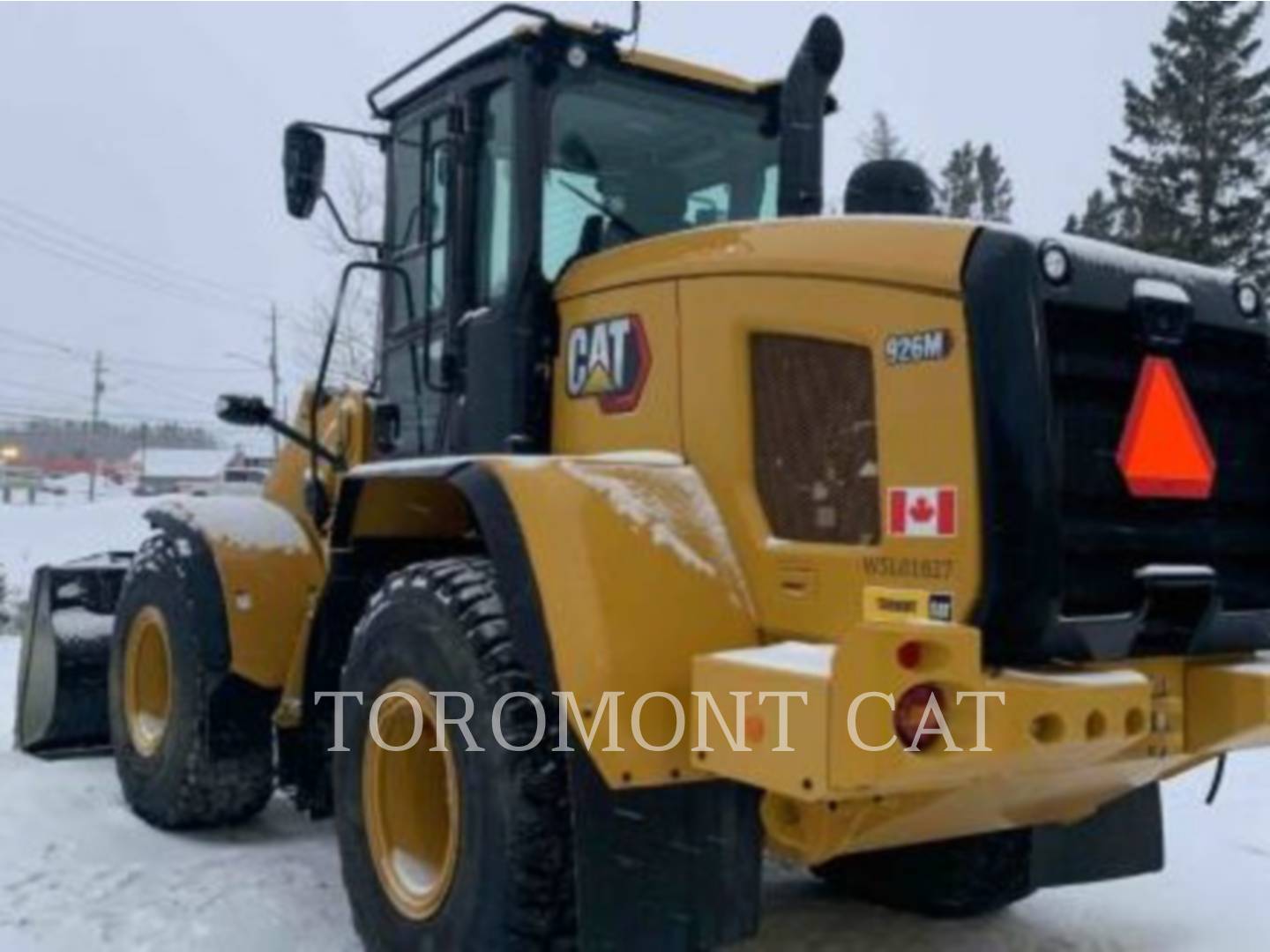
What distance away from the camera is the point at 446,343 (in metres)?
5.07

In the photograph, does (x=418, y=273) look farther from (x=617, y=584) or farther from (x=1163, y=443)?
(x=1163, y=443)

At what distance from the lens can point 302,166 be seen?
18.0ft

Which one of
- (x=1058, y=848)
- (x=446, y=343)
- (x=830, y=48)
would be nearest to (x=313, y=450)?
(x=446, y=343)

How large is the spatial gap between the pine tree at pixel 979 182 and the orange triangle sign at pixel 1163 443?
34970 millimetres

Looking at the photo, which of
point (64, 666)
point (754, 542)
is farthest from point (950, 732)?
point (64, 666)

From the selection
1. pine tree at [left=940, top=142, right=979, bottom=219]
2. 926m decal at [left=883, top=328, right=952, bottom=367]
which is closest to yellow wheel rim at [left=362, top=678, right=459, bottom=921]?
926m decal at [left=883, top=328, right=952, bottom=367]

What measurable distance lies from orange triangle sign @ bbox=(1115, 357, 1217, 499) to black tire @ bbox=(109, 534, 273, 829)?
3.49 m

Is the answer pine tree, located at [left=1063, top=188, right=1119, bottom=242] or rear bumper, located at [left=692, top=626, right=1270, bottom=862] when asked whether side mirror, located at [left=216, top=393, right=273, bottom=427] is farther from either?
pine tree, located at [left=1063, top=188, right=1119, bottom=242]

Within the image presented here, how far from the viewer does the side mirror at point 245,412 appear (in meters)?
5.70

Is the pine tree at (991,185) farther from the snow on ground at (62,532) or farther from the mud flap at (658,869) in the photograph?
the mud flap at (658,869)

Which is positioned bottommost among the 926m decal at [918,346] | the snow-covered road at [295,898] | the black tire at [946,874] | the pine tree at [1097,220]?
the snow-covered road at [295,898]

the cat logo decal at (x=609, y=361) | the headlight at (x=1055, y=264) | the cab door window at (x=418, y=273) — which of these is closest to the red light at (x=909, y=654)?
the headlight at (x=1055, y=264)

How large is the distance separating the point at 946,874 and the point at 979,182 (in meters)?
36.4

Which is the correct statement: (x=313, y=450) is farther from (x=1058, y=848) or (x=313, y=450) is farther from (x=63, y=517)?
(x=63, y=517)
